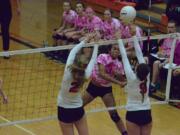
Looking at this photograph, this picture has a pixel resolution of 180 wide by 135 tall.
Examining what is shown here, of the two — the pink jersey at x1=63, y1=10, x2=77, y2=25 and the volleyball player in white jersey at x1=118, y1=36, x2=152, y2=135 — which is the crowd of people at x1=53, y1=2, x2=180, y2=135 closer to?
the volleyball player in white jersey at x1=118, y1=36, x2=152, y2=135

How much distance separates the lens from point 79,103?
727 centimetres

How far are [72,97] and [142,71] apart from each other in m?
0.92

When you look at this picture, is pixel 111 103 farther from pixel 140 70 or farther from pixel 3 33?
pixel 3 33

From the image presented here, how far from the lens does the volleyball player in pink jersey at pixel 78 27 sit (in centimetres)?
1269

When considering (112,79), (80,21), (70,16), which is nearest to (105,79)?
(112,79)

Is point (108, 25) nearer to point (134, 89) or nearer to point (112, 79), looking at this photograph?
point (112, 79)

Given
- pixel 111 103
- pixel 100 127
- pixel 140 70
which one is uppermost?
pixel 140 70

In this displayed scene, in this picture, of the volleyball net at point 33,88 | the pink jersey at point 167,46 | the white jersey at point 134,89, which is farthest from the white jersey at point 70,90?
the pink jersey at point 167,46

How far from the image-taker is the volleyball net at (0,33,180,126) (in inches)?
387

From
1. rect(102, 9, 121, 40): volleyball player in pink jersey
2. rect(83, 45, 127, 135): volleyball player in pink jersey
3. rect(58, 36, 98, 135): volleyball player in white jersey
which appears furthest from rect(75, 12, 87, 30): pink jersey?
rect(58, 36, 98, 135): volleyball player in white jersey

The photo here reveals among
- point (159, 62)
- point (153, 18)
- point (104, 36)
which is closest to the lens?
point (159, 62)

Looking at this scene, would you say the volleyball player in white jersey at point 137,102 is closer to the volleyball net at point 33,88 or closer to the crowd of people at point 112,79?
the crowd of people at point 112,79

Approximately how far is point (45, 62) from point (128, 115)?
5.44 metres

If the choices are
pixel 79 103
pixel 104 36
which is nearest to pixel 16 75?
pixel 104 36
